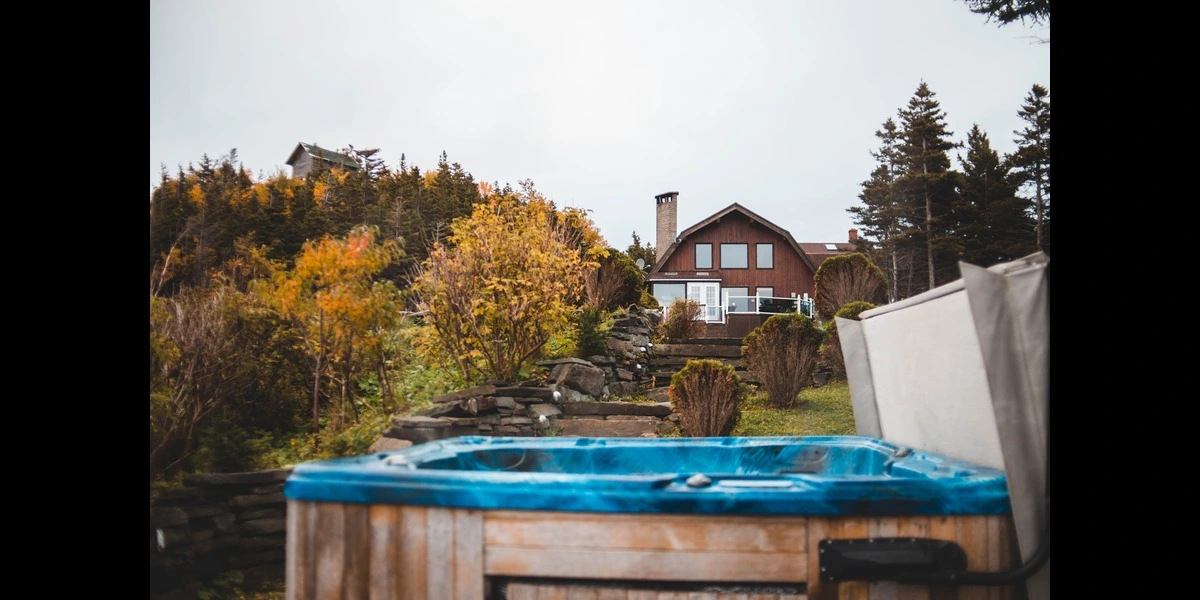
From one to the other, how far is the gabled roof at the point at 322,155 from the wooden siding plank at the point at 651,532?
145cm

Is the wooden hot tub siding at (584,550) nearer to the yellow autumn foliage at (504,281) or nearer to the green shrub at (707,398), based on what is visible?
the yellow autumn foliage at (504,281)

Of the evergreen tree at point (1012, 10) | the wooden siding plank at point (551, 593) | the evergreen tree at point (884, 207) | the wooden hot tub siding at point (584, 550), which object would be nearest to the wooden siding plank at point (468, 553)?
the wooden hot tub siding at point (584, 550)

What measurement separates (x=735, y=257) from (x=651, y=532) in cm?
140

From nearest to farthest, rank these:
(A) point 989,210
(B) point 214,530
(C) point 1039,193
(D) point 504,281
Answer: (C) point 1039,193 → (A) point 989,210 → (B) point 214,530 → (D) point 504,281

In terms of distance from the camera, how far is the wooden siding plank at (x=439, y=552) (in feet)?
5.24

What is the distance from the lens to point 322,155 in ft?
8.34

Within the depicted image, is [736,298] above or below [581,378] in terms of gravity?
above

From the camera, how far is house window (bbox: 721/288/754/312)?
2.79 metres

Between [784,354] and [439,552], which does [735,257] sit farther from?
[439,552]

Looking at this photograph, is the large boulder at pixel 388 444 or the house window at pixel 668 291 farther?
the house window at pixel 668 291

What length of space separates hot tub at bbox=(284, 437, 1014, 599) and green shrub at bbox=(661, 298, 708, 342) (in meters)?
1.25

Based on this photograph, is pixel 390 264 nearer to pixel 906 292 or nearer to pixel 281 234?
pixel 281 234

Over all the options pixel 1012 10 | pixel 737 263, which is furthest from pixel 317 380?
pixel 1012 10
